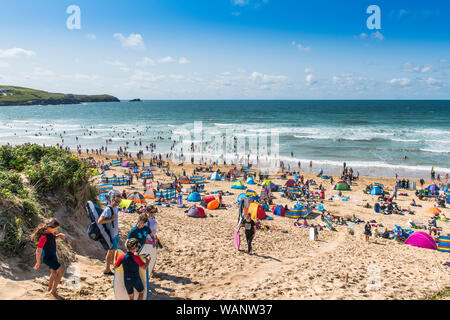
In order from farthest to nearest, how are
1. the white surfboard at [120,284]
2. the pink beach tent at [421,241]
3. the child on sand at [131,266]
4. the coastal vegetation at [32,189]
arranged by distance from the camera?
1. the pink beach tent at [421,241]
2. the coastal vegetation at [32,189]
3. the white surfboard at [120,284]
4. the child on sand at [131,266]

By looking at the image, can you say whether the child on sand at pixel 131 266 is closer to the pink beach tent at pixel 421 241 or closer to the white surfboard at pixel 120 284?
the white surfboard at pixel 120 284

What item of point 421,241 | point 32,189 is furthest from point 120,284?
point 421,241

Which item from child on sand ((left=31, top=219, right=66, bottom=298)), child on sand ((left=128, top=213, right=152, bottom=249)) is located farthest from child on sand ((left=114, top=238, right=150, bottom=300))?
child on sand ((left=31, top=219, right=66, bottom=298))

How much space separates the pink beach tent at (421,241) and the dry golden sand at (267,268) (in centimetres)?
52

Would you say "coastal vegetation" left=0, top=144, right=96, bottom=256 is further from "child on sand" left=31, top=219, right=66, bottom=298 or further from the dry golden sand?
"child on sand" left=31, top=219, right=66, bottom=298

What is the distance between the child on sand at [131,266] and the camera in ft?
14.1

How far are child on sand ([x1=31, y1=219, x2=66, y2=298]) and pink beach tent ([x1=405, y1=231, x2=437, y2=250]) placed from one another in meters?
13.7

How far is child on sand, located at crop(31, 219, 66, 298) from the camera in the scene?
460 centimetres

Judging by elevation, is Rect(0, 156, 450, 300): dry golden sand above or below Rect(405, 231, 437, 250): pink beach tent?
above

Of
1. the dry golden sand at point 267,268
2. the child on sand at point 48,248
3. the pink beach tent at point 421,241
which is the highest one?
the child on sand at point 48,248

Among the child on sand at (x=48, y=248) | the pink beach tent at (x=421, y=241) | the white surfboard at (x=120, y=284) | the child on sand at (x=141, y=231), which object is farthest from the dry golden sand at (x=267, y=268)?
the child on sand at (x=141, y=231)

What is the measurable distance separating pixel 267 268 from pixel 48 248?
564 cm

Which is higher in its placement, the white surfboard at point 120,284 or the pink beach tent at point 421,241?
the white surfboard at point 120,284

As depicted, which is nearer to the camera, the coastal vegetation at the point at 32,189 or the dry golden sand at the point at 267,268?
the coastal vegetation at the point at 32,189
